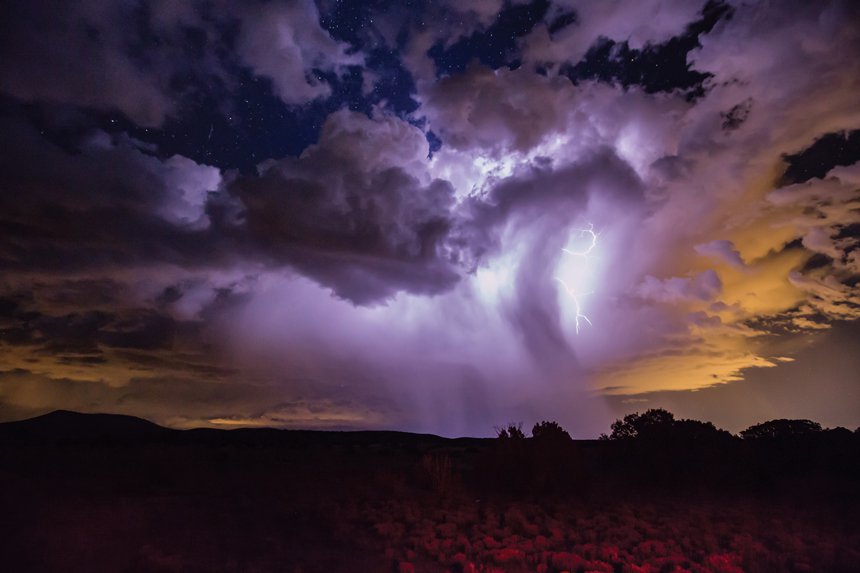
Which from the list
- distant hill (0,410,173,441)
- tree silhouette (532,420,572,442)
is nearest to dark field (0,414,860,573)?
tree silhouette (532,420,572,442)

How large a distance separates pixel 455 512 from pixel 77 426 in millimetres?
100889

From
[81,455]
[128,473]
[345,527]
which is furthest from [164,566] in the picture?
[81,455]

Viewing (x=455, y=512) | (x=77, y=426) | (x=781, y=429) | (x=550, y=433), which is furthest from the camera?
(x=77, y=426)

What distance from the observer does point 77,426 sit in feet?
308

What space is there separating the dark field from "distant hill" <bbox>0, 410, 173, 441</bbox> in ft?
245

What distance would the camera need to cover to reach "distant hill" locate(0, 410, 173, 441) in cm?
8544

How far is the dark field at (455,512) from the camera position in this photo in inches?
460

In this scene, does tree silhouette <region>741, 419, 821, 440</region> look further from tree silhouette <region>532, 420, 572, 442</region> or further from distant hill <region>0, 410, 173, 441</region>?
distant hill <region>0, 410, 173, 441</region>

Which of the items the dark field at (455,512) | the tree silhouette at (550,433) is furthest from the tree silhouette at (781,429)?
the tree silhouette at (550,433)

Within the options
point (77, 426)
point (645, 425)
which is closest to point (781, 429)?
point (645, 425)

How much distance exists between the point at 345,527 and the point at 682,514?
1059 centimetres

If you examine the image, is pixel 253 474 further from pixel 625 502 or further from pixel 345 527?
pixel 625 502

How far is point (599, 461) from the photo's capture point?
91.6ft

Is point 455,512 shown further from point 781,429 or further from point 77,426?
point 77,426
